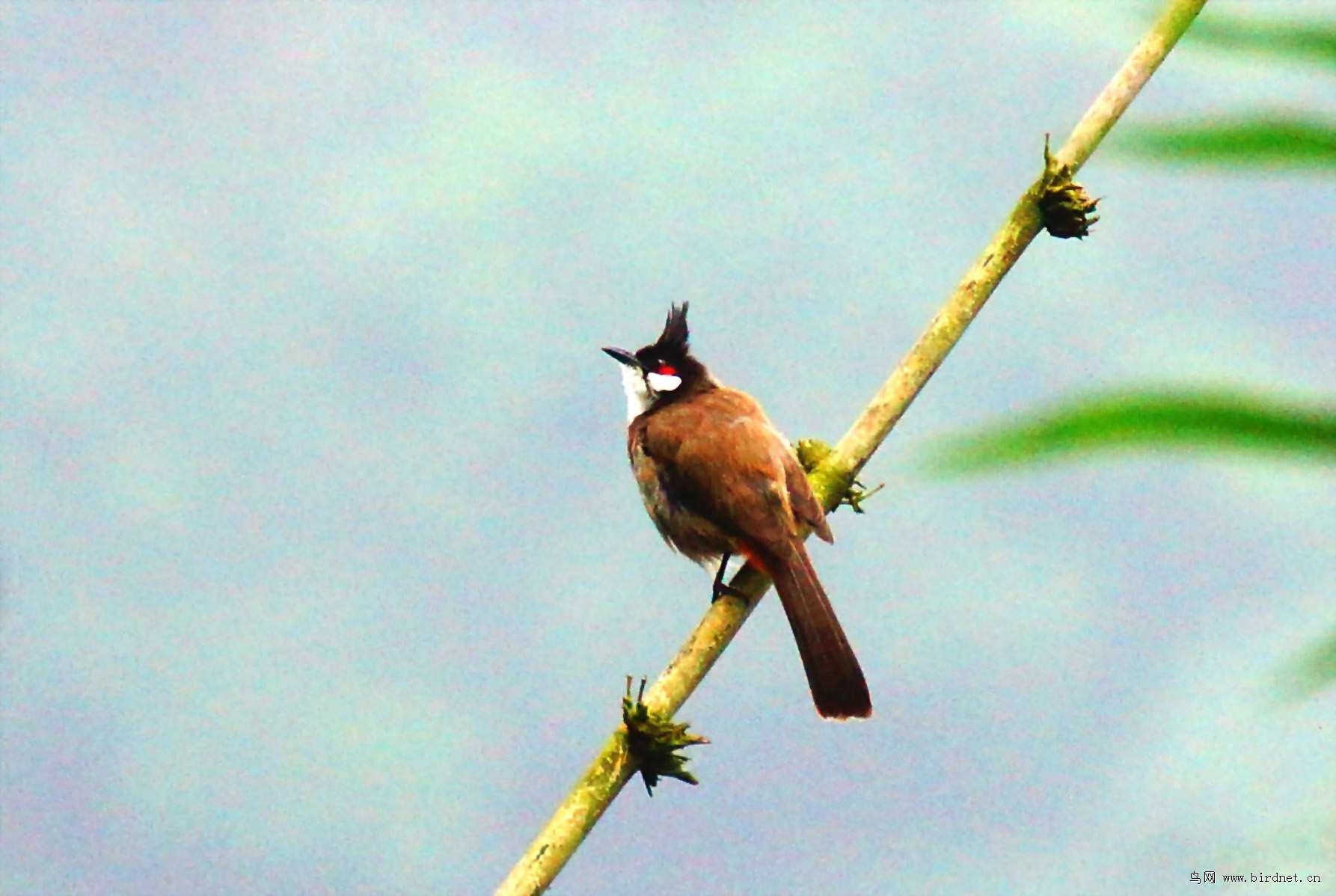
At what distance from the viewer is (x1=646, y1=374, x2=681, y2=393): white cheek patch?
5.38 meters

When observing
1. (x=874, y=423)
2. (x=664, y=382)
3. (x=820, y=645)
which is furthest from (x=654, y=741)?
(x=664, y=382)

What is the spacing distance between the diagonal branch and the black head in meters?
1.74

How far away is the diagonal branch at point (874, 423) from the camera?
225 cm

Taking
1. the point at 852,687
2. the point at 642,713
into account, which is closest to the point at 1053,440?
the point at 642,713

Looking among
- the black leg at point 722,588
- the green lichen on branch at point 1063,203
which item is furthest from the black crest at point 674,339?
the green lichen on branch at point 1063,203

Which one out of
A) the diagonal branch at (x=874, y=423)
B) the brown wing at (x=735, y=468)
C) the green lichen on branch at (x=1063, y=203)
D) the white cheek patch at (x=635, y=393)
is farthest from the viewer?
the white cheek patch at (x=635, y=393)

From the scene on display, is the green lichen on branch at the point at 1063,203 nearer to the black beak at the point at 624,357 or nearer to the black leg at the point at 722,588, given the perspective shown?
the black leg at the point at 722,588

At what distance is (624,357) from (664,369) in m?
0.16

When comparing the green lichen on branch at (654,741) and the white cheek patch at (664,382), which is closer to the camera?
the green lichen on branch at (654,741)

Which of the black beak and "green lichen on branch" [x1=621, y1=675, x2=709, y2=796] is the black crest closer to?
the black beak

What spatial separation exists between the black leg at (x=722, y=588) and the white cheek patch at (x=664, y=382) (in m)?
1.00

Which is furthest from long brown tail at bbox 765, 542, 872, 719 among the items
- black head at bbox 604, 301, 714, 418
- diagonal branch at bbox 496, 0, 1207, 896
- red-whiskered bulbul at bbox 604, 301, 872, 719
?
black head at bbox 604, 301, 714, 418

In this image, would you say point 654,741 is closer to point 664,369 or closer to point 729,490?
point 729,490

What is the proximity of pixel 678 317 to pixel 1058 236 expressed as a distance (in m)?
2.62
